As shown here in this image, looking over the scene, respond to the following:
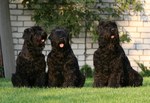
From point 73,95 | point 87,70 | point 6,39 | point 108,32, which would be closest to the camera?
point 73,95

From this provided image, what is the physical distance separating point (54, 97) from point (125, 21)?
26.6 feet

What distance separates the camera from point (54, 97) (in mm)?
8086

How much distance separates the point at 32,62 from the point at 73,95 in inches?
66.5

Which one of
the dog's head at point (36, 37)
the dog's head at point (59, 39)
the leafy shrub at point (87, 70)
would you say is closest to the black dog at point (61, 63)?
the dog's head at point (59, 39)

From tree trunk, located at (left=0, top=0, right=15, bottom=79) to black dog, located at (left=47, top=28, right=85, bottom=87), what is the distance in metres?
5.38

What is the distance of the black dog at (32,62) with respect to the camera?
9.74m

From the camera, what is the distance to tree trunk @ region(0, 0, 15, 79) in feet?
49.1

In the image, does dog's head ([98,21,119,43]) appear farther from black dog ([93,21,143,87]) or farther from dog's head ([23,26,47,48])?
dog's head ([23,26,47,48])

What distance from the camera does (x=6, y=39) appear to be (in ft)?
49.4

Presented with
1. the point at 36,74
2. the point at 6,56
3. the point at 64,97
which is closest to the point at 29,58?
the point at 36,74

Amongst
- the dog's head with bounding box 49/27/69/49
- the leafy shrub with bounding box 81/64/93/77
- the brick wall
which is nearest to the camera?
the dog's head with bounding box 49/27/69/49

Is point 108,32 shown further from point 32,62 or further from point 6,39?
point 6,39

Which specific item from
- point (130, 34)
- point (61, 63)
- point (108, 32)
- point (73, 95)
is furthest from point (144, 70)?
point (73, 95)

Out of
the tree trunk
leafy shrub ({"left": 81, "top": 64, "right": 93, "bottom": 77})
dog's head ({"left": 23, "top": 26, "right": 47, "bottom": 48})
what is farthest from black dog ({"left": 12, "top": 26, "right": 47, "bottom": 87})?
leafy shrub ({"left": 81, "top": 64, "right": 93, "bottom": 77})
